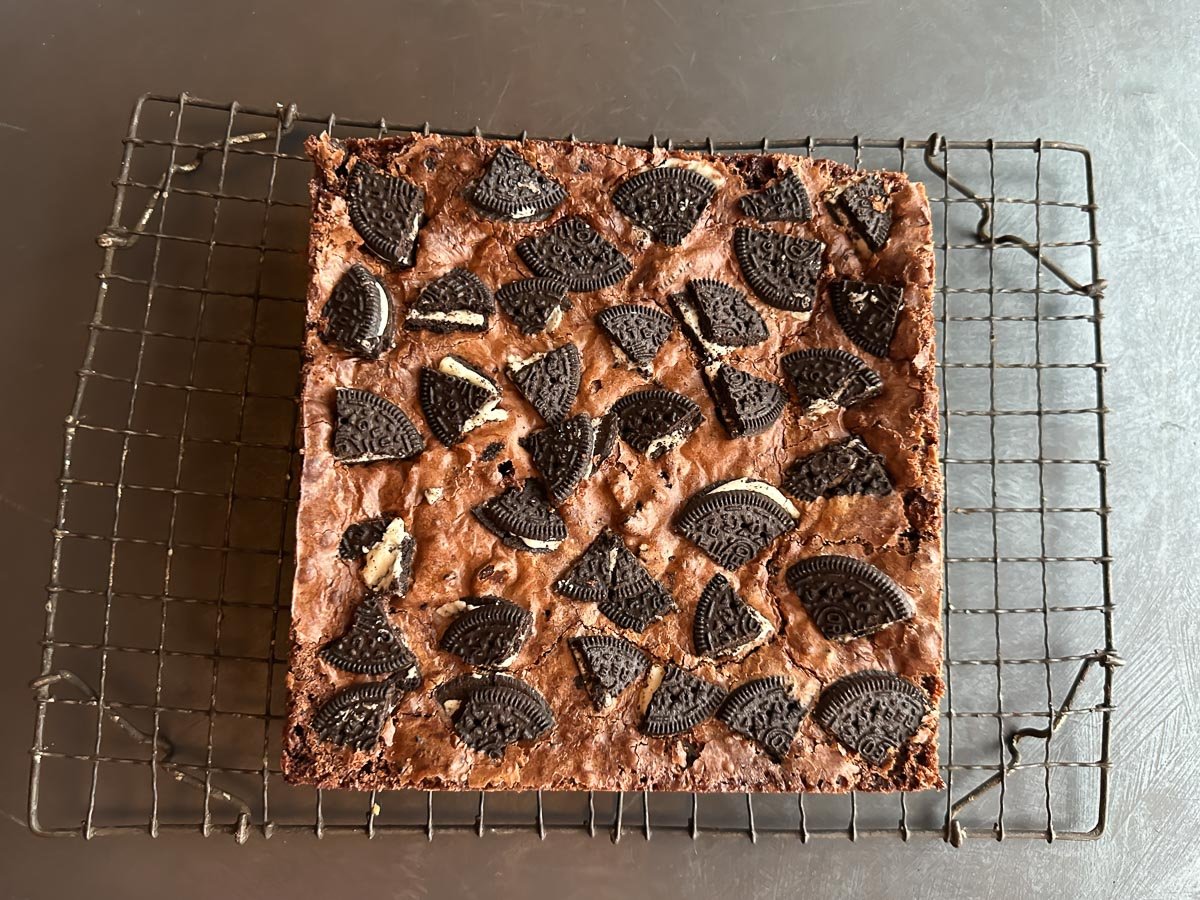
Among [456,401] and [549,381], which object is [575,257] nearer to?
[549,381]

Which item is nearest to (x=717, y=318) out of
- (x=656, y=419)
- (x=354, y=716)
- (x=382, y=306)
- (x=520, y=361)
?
(x=656, y=419)

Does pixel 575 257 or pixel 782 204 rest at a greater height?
pixel 782 204

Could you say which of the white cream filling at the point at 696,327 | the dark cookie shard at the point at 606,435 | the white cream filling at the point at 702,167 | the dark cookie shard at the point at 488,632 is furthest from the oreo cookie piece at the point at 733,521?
the white cream filling at the point at 702,167

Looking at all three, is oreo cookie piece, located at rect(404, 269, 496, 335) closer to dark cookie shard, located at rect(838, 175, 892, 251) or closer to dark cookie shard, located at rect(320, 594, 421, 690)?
dark cookie shard, located at rect(320, 594, 421, 690)

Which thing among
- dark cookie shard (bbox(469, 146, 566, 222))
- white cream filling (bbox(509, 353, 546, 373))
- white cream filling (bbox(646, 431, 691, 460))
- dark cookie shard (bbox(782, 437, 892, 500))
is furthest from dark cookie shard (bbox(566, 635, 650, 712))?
dark cookie shard (bbox(469, 146, 566, 222))

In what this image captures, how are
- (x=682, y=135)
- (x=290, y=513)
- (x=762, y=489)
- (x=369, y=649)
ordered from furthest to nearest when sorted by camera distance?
(x=682, y=135), (x=290, y=513), (x=762, y=489), (x=369, y=649)

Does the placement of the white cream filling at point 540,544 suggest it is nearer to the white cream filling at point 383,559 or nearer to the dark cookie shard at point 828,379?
the white cream filling at point 383,559

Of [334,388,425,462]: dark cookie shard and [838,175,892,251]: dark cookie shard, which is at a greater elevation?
[838,175,892,251]: dark cookie shard
